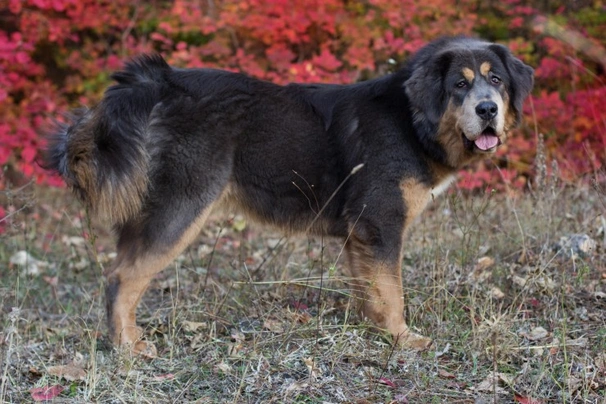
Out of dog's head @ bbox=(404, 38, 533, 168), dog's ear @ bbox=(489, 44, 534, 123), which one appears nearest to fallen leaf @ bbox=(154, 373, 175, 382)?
dog's head @ bbox=(404, 38, 533, 168)

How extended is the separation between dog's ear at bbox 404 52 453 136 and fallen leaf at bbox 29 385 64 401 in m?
2.55

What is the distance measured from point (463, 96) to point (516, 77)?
1.43 ft

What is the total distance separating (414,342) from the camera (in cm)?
447

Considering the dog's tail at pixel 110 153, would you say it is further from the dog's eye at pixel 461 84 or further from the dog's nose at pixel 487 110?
the dog's nose at pixel 487 110

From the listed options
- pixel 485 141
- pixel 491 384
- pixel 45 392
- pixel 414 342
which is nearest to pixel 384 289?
pixel 414 342

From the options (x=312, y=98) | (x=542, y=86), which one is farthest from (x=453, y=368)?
(x=542, y=86)

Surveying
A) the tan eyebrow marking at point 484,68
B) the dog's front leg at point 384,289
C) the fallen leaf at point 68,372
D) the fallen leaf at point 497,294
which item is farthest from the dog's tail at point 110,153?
the fallen leaf at point 497,294

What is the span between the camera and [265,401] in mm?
3701

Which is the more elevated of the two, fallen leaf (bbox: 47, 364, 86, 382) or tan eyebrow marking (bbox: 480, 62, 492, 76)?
tan eyebrow marking (bbox: 480, 62, 492, 76)

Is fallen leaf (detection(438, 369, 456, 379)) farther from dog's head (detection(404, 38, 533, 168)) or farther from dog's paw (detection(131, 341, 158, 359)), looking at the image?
dog's paw (detection(131, 341, 158, 359))

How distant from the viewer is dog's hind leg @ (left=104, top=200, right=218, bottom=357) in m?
4.51

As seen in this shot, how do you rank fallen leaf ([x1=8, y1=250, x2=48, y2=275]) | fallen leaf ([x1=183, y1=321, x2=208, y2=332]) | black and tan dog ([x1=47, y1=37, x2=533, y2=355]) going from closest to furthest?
1. black and tan dog ([x1=47, y1=37, x2=533, y2=355])
2. fallen leaf ([x1=183, y1=321, x2=208, y2=332])
3. fallen leaf ([x1=8, y1=250, x2=48, y2=275])

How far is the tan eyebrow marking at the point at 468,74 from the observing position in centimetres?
459

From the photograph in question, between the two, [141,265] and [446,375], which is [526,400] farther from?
[141,265]
